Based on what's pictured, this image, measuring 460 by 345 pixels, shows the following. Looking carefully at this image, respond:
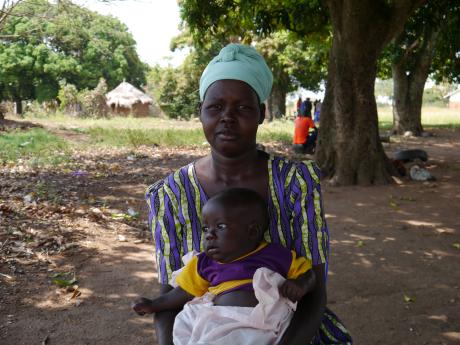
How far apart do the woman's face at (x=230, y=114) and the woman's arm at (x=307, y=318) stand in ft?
1.98

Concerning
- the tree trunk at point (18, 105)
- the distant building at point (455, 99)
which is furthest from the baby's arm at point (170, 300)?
the distant building at point (455, 99)

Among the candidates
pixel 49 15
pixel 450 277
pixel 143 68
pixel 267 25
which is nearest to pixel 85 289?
pixel 450 277

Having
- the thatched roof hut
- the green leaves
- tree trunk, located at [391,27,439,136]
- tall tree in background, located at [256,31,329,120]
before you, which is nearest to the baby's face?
tree trunk, located at [391,27,439,136]

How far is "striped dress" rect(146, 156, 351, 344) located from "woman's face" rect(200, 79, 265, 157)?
0.20m

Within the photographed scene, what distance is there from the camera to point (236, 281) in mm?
1726

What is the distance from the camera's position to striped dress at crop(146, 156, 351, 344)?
1856 millimetres

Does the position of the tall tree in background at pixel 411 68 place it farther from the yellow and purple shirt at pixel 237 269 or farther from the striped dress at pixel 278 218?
the yellow and purple shirt at pixel 237 269

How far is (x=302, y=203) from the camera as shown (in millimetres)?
1863

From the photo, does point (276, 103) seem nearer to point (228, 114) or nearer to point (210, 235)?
point (228, 114)

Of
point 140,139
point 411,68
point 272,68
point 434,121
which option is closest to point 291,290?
point 140,139

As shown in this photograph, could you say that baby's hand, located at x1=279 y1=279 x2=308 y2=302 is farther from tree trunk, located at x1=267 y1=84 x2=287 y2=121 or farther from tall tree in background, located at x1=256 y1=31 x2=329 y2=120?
tree trunk, located at x1=267 y1=84 x2=287 y2=121

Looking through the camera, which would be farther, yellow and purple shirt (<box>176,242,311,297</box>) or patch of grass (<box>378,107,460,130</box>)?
patch of grass (<box>378,107,460,130</box>)

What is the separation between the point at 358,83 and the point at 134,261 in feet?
17.1

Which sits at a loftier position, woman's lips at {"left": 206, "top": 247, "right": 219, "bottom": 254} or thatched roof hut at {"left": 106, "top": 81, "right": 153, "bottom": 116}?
thatched roof hut at {"left": 106, "top": 81, "right": 153, "bottom": 116}
